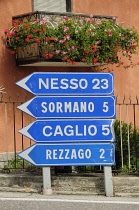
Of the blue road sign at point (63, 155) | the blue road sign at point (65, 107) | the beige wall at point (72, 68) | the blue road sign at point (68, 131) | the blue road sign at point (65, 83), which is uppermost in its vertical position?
the beige wall at point (72, 68)

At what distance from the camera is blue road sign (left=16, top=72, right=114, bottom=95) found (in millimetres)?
7629

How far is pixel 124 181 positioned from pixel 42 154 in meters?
1.39

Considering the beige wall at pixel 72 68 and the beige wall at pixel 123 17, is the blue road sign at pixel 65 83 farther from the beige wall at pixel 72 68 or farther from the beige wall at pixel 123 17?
the beige wall at pixel 123 17

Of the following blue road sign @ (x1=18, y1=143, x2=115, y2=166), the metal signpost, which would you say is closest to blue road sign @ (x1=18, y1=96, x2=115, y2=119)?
the metal signpost

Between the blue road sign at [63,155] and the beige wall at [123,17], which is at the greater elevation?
the beige wall at [123,17]

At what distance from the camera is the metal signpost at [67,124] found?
7.59 metres

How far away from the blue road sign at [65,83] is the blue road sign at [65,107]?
10 cm

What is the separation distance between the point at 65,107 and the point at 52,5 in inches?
254

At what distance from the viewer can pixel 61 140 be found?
24.9 feet

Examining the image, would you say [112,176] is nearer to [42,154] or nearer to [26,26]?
[42,154]

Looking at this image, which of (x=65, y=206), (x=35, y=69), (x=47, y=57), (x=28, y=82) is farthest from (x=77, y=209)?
(x=35, y=69)

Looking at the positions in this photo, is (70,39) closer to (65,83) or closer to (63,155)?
(65,83)

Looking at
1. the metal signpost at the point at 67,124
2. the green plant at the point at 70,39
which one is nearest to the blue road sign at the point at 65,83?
the metal signpost at the point at 67,124

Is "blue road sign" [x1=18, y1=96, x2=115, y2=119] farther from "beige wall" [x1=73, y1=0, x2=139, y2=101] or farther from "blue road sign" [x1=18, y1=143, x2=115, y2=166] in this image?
"beige wall" [x1=73, y1=0, x2=139, y2=101]
